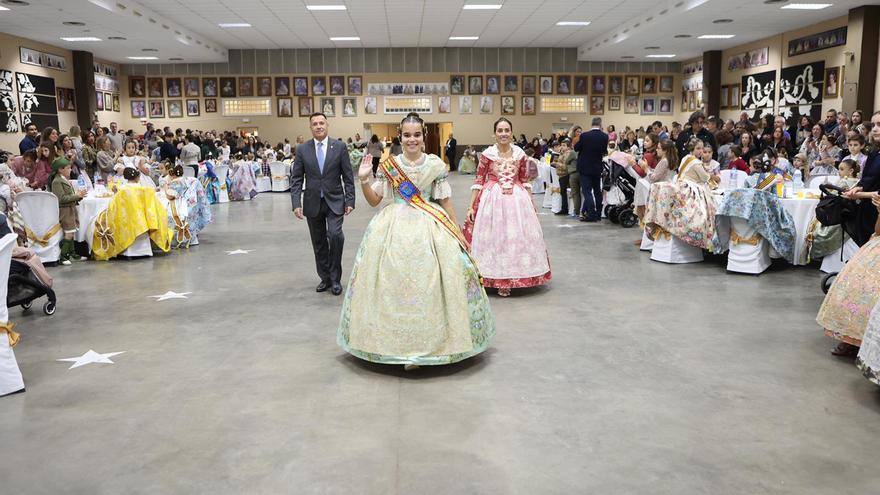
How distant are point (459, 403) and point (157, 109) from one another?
76.8 feet

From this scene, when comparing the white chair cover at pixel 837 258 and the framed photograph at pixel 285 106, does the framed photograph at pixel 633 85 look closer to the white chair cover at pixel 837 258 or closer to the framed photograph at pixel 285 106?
the framed photograph at pixel 285 106

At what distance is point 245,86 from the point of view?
24016 mm

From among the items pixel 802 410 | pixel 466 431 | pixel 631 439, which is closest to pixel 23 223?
pixel 466 431

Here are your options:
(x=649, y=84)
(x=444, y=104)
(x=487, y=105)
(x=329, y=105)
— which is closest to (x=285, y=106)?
(x=329, y=105)

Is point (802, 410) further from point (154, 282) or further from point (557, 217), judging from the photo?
point (557, 217)

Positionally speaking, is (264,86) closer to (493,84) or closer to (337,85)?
(337,85)

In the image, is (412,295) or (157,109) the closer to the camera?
(412,295)

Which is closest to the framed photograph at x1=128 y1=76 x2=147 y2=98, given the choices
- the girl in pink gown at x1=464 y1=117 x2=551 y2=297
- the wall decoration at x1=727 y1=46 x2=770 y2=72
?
the wall decoration at x1=727 y1=46 x2=770 y2=72

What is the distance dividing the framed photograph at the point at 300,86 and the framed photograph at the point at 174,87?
152 inches

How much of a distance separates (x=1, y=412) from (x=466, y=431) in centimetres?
235

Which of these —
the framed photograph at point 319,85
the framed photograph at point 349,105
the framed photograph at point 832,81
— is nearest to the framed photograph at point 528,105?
the framed photograph at point 349,105

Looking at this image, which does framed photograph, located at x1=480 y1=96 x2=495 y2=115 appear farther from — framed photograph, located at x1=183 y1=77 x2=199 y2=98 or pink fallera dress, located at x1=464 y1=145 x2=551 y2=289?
pink fallera dress, located at x1=464 y1=145 x2=551 y2=289

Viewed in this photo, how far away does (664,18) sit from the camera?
51.1 ft

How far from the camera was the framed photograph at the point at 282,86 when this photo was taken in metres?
24.0
